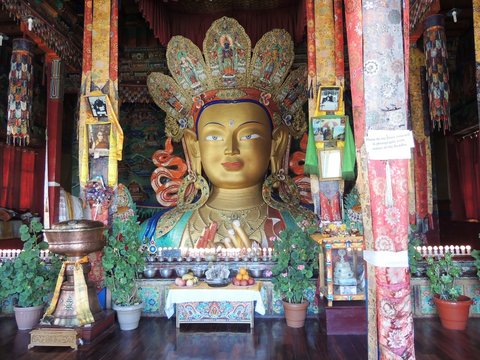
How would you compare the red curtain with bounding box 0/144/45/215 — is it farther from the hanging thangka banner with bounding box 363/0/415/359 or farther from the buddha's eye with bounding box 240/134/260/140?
the hanging thangka banner with bounding box 363/0/415/359

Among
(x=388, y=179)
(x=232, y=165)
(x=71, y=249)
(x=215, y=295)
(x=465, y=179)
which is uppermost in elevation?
(x=232, y=165)

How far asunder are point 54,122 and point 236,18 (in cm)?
344

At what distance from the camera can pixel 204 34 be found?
6.46 m

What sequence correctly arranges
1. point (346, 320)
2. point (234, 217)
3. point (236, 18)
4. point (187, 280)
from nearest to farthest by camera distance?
point (346, 320), point (187, 280), point (234, 217), point (236, 18)

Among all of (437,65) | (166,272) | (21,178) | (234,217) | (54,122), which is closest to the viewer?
(166,272)

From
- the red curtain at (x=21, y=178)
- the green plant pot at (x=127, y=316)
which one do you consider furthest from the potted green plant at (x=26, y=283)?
the red curtain at (x=21, y=178)

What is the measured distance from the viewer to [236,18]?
647 centimetres

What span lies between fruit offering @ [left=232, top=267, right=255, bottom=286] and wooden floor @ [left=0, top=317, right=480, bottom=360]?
0.42m

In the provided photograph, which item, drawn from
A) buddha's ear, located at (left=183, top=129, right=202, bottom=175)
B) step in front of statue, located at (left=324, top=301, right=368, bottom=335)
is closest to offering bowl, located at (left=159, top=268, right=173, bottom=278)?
step in front of statue, located at (left=324, top=301, right=368, bottom=335)

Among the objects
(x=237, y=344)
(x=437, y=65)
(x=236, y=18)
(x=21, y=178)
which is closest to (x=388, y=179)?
(x=237, y=344)

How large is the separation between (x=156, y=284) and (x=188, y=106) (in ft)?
9.53

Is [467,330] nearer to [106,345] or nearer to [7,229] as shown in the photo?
[106,345]

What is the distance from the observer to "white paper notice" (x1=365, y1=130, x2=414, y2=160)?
8.06ft

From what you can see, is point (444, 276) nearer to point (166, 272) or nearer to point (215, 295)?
Result: point (215, 295)
